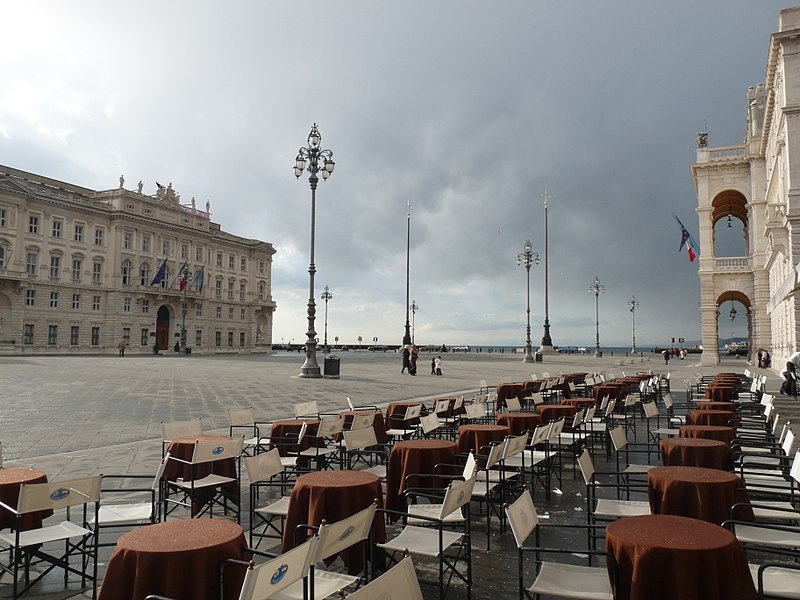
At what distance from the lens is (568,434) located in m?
9.96

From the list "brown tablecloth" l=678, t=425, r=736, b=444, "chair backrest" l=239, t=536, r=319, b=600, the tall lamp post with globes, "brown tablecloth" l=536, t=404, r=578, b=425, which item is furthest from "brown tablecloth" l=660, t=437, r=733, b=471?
the tall lamp post with globes

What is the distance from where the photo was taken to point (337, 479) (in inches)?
194

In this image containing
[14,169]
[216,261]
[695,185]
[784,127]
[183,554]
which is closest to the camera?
[183,554]

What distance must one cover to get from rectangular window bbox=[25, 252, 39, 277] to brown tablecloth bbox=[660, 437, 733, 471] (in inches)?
2248

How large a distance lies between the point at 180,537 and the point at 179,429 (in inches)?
150

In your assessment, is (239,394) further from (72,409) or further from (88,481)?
(88,481)

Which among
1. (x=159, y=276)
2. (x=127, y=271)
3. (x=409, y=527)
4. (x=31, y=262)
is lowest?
(x=409, y=527)

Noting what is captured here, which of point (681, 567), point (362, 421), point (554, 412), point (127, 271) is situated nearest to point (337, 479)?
point (681, 567)

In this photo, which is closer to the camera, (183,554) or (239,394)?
(183,554)

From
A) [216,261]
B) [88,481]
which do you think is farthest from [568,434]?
[216,261]

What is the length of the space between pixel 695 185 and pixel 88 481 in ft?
151

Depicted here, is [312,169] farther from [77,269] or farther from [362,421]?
[77,269]

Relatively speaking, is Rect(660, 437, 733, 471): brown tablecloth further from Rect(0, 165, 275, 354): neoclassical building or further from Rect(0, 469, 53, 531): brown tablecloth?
Rect(0, 165, 275, 354): neoclassical building

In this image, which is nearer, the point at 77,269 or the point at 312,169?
the point at 312,169
